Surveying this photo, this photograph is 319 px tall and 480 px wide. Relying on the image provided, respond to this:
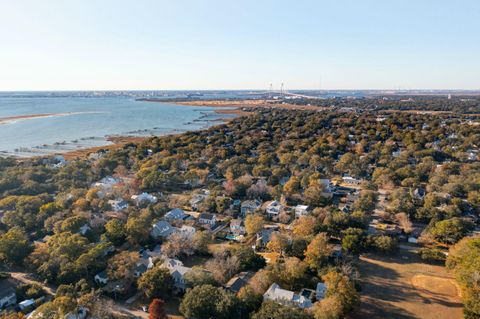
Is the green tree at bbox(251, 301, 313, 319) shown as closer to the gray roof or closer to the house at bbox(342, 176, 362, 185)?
the gray roof

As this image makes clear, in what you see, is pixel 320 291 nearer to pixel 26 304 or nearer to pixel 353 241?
pixel 353 241

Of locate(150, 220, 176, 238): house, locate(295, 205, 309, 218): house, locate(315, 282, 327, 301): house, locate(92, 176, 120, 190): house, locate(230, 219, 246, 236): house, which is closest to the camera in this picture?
locate(315, 282, 327, 301): house

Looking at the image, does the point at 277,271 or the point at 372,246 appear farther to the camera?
the point at 372,246

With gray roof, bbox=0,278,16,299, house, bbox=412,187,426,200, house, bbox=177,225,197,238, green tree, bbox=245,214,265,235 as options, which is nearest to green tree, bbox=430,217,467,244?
house, bbox=412,187,426,200

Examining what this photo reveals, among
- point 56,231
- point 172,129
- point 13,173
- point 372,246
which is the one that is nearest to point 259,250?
point 372,246

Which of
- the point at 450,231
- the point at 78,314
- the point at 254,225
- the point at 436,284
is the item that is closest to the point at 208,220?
the point at 254,225

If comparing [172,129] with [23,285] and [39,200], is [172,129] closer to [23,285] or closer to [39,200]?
[39,200]
